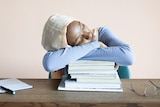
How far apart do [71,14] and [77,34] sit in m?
1.02

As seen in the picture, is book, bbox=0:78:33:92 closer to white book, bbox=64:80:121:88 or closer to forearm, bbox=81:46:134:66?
white book, bbox=64:80:121:88

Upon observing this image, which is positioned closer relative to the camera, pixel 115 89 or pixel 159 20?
pixel 115 89

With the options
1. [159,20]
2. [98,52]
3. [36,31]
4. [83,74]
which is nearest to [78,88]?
[83,74]

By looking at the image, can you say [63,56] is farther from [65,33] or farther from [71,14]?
[71,14]

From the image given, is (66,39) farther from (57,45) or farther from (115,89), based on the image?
(115,89)

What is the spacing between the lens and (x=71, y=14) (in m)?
2.07

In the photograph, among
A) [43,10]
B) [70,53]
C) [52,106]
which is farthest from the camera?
[43,10]

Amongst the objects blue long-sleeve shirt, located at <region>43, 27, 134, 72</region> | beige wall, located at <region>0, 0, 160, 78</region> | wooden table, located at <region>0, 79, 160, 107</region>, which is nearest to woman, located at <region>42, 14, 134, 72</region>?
blue long-sleeve shirt, located at <region>43, 27, 134, 72</region>

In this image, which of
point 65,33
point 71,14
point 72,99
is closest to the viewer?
point 72,99

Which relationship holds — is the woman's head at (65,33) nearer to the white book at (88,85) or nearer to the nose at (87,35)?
the nose at (87,35)

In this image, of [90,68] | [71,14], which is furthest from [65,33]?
[71,14]

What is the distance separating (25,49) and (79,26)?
1128 mm

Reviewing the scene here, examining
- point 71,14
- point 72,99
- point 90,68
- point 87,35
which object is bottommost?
point 72,99

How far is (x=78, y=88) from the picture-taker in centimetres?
109
